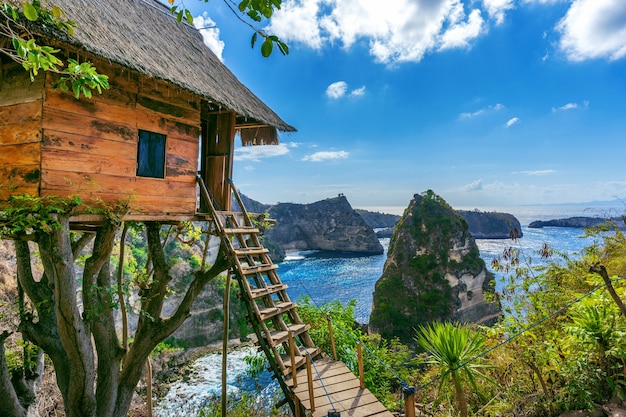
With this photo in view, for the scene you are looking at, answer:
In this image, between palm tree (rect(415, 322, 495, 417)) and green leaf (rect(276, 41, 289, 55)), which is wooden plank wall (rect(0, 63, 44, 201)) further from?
palm tree (rect(415, 322, 495, 417))

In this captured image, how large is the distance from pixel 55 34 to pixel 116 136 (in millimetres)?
1906

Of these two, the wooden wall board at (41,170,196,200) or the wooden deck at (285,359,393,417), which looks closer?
the wooden deck at (285,359,393,417)

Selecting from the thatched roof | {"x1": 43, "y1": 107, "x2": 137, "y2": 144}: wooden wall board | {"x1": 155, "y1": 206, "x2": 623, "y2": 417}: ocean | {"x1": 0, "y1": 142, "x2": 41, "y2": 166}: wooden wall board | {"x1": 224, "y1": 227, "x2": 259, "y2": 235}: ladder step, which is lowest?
{"x1": 155, "y1": 206, "x2": 623, "y2": 417}: ocean

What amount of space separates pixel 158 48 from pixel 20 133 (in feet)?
10.5

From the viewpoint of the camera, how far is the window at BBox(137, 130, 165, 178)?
6.71 metres

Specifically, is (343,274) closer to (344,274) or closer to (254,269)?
(344,274)

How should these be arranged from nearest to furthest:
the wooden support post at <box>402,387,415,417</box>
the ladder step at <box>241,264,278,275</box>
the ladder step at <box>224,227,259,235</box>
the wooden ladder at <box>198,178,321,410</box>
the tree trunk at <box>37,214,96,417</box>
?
1. the wooden support post at <box>402,387,415,417</box>
2. the tree trunk at <box>37,214,96,417</box>
3. the wooden ladder at <box>198,178,321,410</box>
4. the ladder step at <box>241,264,278,275</box>
5. the ladder step at <box>224,227,259,235</box>

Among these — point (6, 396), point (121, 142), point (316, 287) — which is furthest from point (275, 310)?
point (316, 287)

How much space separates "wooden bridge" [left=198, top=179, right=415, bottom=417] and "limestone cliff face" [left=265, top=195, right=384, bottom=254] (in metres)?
79.2

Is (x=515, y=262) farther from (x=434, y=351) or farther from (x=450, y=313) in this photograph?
(x=450, y=313)

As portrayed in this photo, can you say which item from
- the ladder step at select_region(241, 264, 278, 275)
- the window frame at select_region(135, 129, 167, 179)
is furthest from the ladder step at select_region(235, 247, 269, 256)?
the window frame at select_region(135, 129, 167, 179)

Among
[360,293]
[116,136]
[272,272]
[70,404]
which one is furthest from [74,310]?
[360,293]

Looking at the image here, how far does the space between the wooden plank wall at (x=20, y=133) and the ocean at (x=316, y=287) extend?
9.27 metres

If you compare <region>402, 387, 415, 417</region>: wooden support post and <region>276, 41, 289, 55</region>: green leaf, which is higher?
<region>276, 41, 289, 55</region>: green leaf
